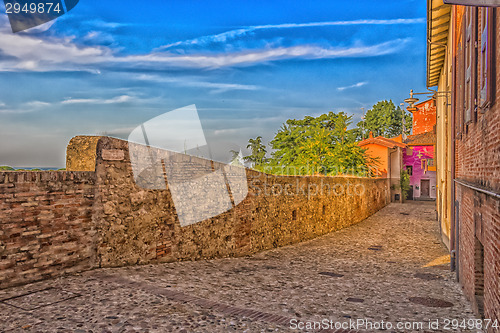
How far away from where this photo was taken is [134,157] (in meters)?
7.56

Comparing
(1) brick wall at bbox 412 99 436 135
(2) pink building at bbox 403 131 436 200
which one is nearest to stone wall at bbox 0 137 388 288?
(2) pink building at bbox 403 131 436 200

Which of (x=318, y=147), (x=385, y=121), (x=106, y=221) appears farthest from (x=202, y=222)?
(x=385, y=121)

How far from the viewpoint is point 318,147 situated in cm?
2050

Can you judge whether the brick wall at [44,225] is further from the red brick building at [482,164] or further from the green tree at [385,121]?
the green tree at [385,121]

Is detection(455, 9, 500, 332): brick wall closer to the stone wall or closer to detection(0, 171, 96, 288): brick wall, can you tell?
the stone wall

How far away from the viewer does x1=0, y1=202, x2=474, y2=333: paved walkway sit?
4797 mm

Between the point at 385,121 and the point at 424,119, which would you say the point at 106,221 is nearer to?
the point at 424,119

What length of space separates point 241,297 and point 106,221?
2827mm

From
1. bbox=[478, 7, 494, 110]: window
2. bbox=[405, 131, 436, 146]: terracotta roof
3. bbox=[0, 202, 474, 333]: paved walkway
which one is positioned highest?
bbox=[405, 131, 436, 146]: terracotta roof

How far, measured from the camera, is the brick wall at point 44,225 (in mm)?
5602

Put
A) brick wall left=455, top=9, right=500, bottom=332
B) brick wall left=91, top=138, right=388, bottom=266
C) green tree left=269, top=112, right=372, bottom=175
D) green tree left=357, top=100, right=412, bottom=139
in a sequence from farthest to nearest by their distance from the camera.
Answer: green tree left=357, top=100, right=412, bottom=139
green tree left=269, top=112, right=372, bottom=175
brick wall left=91, top=138, right=388, bottom=266
brick wall left=455, top=9, right=500, bottom=332

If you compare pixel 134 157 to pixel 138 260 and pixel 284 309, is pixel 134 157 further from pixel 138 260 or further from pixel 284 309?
pixel 284 309

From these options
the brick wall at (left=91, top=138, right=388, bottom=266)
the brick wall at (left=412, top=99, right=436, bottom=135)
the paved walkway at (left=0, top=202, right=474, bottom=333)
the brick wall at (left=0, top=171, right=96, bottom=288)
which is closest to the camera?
the paved walkway at (left=0, top=202, right=474, bottom=333)

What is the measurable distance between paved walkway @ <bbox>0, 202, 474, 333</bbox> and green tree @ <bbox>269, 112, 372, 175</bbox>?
423 inches
